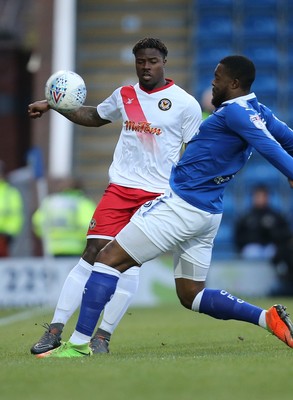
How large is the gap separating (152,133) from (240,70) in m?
1.00

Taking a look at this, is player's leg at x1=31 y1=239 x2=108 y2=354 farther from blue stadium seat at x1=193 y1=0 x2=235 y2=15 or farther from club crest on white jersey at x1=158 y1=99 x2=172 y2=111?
blue stadium seat at x1=193 y1=0 x2=235 y2=15

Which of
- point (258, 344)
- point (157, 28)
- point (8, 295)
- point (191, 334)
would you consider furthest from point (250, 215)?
point (258, 344)

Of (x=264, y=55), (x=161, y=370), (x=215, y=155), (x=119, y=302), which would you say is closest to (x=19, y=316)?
(x=119, y=302)

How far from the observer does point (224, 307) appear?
739 centimetres

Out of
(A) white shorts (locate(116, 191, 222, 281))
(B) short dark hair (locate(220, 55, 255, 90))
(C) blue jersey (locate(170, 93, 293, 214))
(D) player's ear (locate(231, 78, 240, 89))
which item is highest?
(B) short dark hair (locate(220, 55, 255, 90))

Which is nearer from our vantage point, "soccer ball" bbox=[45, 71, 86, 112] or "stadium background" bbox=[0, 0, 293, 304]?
"soccer ball" bbox=[45, 71, 86, 112]

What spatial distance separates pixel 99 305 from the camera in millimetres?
6930

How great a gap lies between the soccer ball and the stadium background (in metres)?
10.8

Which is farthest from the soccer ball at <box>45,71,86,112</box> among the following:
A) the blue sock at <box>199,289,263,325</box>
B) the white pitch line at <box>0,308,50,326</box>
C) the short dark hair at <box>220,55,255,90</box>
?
the white pitch line at <box>0,308,50,326</box>

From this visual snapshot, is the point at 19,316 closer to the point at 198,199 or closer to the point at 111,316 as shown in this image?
the point at 111,316

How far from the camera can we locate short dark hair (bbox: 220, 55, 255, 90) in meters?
6.95

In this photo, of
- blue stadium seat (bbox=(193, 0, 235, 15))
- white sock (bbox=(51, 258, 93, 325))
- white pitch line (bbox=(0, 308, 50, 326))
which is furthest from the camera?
blue stadium seat (bbox=(193, 0, 235, 15))

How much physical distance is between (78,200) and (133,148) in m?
7.17

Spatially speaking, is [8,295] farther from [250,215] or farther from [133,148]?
[133,148]
